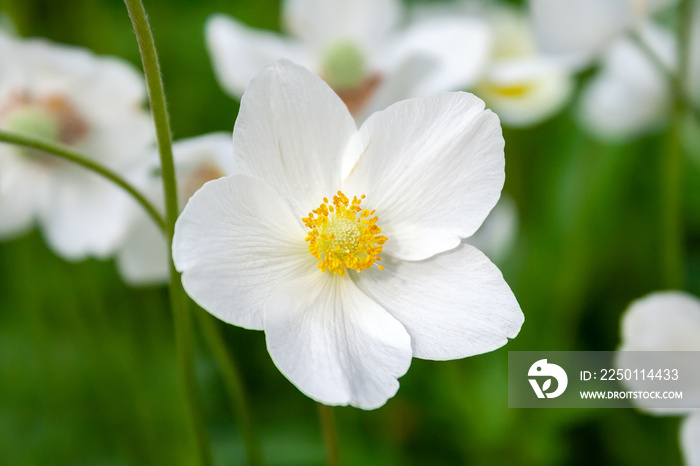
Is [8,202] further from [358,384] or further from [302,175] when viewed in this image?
[358,384]

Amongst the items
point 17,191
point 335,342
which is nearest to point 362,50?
point 17,191

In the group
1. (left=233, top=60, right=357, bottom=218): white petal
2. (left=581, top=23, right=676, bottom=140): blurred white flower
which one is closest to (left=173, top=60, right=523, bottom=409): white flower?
(left=233, top=60, right=357, bottom=218): white petal

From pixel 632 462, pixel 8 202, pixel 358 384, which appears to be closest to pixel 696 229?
pixel 632 462

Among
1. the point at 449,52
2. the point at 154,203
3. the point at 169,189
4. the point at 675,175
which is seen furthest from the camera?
the point at 449,52

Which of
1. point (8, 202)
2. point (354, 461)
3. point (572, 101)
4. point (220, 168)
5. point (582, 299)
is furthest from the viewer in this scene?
point (572, 101)

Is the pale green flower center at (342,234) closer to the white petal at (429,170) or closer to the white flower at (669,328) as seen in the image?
the white petal at (429,170)

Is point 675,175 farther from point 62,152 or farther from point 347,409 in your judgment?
point 62,152

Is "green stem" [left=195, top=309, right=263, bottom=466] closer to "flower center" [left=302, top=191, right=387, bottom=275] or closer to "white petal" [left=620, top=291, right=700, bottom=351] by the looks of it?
"flower center" [left=302, top=191, right=387, bottom=275]
